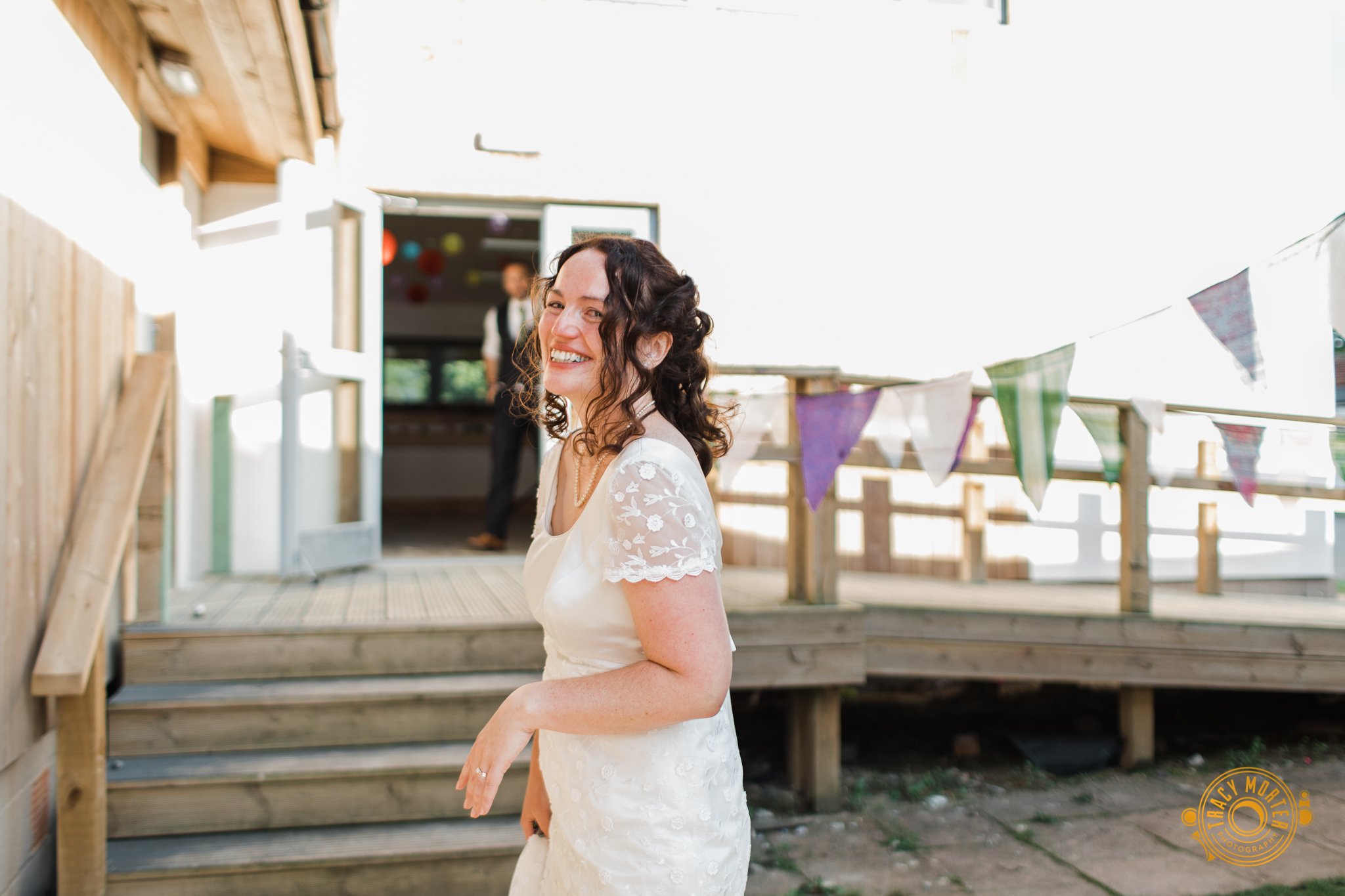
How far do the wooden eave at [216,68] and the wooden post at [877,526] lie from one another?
3.93 meters

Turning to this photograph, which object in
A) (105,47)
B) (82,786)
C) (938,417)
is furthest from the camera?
(938,417)

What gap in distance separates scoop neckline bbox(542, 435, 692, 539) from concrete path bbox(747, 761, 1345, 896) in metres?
2.27

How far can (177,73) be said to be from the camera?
376 cm

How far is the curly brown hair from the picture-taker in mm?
1186

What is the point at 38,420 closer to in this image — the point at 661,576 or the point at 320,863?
the point at 320,863

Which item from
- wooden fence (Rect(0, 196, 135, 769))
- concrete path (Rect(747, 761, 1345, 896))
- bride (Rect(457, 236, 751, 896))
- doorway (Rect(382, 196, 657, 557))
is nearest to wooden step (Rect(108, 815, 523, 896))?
wooden fence (Rect(0, 196, 135, 769))

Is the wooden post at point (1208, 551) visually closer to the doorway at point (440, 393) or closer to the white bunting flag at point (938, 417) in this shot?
the white bunting flag at point (938, 417)

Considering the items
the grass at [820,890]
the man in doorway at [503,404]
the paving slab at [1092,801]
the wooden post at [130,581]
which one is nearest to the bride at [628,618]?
the grass at [820,890]

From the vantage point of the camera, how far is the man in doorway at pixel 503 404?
5.75 m

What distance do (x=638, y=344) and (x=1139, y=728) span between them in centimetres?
417

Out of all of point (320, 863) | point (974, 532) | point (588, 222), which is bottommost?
point (320, 863)

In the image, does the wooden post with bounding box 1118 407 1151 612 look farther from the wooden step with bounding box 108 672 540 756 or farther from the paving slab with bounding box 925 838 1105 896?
the wooden step with bounding box 108 672 540 756

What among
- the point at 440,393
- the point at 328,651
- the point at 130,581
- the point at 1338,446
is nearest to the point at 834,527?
the point at 1338,446

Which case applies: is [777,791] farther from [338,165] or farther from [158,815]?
[338,165]
